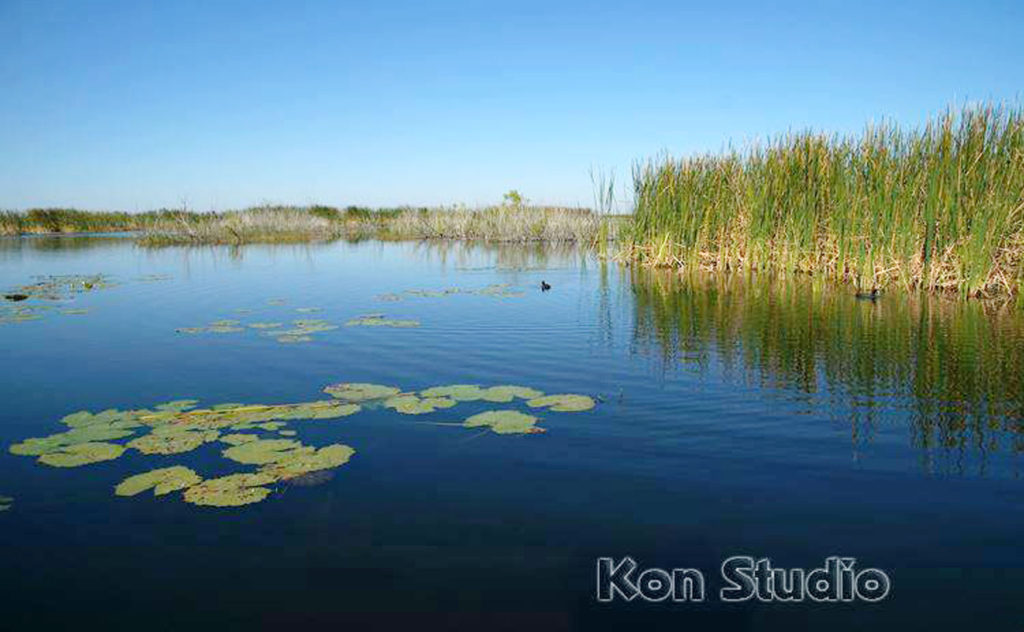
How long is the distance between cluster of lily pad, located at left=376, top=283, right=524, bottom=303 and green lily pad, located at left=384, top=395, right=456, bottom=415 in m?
7.31

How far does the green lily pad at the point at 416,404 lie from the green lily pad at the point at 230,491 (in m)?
1.64

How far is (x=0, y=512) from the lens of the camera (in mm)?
4027

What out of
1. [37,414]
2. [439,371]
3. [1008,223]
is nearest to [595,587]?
[439,371]

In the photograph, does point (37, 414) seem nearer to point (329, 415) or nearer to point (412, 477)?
point (329, 415)

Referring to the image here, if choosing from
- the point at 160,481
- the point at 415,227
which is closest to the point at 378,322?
the point at 160,481

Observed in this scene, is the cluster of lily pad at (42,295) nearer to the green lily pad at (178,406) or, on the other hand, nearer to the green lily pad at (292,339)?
the green lily pad at (292,339)

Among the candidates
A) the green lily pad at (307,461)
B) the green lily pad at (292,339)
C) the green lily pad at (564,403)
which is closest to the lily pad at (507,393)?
the green lily pad at (564,403)

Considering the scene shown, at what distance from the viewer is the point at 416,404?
604cm

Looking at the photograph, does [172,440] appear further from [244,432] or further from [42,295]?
[42,295]

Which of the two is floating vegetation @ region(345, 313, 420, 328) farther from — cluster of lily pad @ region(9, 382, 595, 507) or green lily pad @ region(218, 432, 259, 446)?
green lily pad @ region(218, 432, 259, 446)

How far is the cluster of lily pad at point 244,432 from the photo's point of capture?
14.4 ft

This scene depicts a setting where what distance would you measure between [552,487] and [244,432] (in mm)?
2784

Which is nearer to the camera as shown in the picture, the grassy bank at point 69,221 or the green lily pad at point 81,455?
the green lily pad at point 81,455

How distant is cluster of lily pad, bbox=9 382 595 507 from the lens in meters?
4.39
